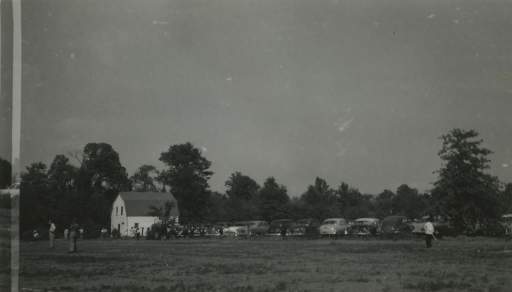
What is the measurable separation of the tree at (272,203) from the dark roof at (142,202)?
12194 millimetres

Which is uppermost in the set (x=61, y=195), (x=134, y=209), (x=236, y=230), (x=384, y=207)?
(x=61, y=195)

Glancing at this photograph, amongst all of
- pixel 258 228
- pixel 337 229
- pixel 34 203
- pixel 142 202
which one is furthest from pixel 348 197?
pixel 34 203

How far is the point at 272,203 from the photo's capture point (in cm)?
8525

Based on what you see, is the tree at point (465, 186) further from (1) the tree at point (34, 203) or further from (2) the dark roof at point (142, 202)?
(2) the dark roof at point (142, 202)

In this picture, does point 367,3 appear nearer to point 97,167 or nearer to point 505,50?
point 505,50

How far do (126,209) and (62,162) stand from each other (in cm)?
1750

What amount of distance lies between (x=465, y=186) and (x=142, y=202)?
4971cm

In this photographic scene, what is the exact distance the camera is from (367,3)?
16.8m

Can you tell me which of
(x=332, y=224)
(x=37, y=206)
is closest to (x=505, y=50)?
(x=332, y=224)

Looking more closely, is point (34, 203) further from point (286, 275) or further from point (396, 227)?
point (286, 275)

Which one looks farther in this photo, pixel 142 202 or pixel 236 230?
pixel 142 202

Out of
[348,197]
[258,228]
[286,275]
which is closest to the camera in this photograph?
[286,275]

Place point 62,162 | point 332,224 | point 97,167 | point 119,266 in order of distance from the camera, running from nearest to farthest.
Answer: point 119,266 → point 332,224 → point 62,162 → point 97,167

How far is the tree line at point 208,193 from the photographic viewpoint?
152 feet
